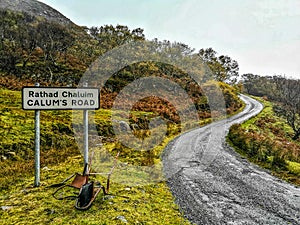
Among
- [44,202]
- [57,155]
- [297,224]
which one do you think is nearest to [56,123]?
[57,155]

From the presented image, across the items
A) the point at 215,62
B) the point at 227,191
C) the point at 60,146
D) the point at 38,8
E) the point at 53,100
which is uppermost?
the point at 38,8

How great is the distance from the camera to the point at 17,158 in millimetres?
6645

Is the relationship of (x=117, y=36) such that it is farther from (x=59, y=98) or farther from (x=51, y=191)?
(x=51, y=191)

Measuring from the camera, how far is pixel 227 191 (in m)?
5.88

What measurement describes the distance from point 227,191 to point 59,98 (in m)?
4.51

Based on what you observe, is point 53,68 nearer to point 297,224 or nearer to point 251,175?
point 251,175

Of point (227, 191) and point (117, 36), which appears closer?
point (227, 191)

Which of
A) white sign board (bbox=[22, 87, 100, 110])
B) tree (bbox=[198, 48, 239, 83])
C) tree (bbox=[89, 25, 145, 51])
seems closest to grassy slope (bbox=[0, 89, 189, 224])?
white sign board (bbox=[22, 87, 100, 110])

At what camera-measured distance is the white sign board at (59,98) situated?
493 centimetres

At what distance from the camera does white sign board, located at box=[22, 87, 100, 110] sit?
4930mm

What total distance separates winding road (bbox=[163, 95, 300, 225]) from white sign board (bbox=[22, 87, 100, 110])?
115 inches

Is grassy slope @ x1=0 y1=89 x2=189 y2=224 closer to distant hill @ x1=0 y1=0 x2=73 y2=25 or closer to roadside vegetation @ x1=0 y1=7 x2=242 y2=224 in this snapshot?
roadside vegetation @ x1=0 y1=7 x2=242 y2=224

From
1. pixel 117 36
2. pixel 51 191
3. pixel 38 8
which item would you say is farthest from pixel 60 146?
pixel 38 8

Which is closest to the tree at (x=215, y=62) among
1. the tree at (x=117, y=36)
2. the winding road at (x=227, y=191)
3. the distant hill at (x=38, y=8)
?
the tree at (x=117, y=36)
